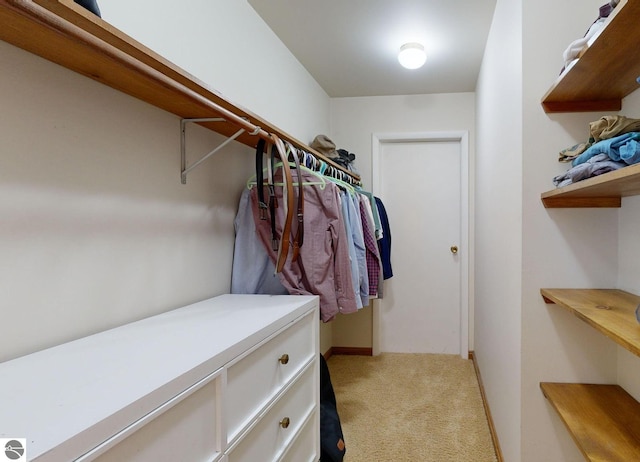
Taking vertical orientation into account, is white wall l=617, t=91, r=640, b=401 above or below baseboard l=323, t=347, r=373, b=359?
above

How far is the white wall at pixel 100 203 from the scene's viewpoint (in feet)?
2.82

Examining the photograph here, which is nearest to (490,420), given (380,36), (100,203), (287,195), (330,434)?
(330,434)

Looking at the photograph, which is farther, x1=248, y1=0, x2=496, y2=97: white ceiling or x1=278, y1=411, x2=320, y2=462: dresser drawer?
x1=248, y1=0, x2=496, y2=97: white ceiling

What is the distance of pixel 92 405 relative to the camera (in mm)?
610

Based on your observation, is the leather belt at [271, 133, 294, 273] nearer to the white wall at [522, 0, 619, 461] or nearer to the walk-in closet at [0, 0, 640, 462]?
the walk-in closet at [0, 0, 640, 462]

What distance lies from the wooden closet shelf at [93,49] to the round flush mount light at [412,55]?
1623 millimetres

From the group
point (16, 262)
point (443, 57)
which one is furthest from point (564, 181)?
point (443, 57)

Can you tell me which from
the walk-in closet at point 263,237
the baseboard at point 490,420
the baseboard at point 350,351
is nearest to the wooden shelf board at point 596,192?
the walk-in closet at point 263,237

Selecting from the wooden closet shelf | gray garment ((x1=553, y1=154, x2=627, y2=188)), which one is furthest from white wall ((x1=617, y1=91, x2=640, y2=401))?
the wooden closet shelf

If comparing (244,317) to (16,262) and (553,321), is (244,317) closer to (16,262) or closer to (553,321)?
(16,262)

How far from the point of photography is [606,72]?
1118 mm

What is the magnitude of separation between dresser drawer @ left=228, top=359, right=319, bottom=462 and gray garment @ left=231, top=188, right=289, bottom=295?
44cm

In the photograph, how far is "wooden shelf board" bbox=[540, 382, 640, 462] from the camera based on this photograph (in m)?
0.98

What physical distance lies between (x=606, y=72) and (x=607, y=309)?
2.27 feet
